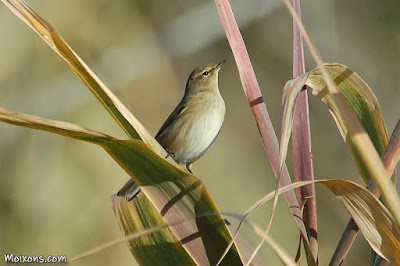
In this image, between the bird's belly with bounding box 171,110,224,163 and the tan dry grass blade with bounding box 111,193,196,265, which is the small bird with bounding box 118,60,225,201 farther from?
the tan dry grass blade with bounding box 111,193,196,265

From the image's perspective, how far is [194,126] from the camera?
221 cm

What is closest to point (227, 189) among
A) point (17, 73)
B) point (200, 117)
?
point (200, 117)

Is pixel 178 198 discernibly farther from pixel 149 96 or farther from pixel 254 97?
pixel 149 96

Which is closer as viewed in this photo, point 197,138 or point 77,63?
point 77,63

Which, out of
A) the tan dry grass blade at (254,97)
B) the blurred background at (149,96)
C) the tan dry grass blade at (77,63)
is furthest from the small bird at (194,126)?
the tan dry grass blade at (77,63)

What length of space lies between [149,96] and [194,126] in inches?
49.4

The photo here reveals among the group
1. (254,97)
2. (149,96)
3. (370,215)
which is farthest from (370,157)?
(149,96)

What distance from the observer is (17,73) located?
295 centimetres

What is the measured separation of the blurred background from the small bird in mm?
779

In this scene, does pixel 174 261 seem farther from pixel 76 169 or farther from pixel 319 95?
pixel 76 169

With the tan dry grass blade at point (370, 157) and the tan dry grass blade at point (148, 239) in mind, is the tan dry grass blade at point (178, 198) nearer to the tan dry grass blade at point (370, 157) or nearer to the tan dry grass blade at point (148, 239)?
the tan dry grass blade at point (148, 239)

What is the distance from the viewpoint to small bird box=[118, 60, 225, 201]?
216cm

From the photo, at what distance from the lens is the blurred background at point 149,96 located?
2848 mm

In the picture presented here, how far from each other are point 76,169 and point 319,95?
2.20m
